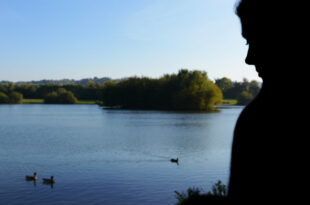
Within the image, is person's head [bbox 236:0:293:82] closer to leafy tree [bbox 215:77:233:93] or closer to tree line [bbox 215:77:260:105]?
tree line [bbox 215:77:260:105]

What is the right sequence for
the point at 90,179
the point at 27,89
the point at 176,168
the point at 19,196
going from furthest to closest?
the point at 27,89
the point at 176,168
the point at 90,179
the point at 19,196

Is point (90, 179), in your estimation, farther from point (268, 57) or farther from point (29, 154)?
point (268, 57)

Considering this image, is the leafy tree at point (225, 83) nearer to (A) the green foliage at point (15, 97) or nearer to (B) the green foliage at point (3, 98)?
(A) the green foliage at point (15, 97)

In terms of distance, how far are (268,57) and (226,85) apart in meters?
164

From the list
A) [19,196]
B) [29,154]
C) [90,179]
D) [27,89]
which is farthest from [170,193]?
[27,89]

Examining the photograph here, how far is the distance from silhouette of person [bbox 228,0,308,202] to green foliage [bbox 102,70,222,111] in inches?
3853

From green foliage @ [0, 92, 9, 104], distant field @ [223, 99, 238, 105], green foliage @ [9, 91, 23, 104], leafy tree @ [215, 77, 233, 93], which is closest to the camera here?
green foliage @ [0, 92, 9, 104]

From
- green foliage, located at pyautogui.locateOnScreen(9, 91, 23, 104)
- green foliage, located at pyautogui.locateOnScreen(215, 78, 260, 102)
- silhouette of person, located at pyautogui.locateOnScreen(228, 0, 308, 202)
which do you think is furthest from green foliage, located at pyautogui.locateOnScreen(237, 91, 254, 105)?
silhouette of person, located at pyautogui.locateOnScreen(228, 0, 308, 202)

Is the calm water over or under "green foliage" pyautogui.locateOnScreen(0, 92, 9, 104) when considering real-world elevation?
under

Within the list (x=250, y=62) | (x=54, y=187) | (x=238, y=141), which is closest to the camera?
(x=238, y=141)

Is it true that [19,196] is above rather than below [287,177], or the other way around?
below

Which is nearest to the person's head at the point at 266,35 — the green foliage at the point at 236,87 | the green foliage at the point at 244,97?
the green foliage at the point at 244,97

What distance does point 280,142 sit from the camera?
2211 mm

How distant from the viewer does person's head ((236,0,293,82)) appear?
231 centimetres
